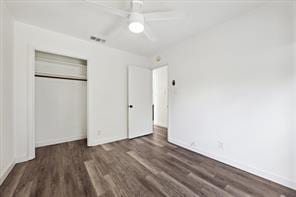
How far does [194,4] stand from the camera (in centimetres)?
178

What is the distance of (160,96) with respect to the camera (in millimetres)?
5285

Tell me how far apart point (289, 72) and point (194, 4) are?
5.03ft

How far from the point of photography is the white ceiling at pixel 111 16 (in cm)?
177

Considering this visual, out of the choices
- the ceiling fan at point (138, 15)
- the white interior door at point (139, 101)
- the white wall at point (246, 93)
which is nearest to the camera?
the ceiling fan at point (138, 15)

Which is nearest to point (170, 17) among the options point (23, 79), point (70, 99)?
point (23, 79)

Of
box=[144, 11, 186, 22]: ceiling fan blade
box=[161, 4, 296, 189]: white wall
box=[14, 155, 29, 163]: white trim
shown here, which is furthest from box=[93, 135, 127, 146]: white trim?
box=[144, 11, 186, 22]: ceiling fan blade

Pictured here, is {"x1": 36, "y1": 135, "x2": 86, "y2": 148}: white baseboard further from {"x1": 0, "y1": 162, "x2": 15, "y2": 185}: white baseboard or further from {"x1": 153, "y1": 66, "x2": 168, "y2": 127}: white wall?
{"x1": 153, "y1": 66, "x2": 168, "y2": 127}: white wall

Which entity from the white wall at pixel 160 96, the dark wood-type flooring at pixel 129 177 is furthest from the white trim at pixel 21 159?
the white wall at pixel 160 96

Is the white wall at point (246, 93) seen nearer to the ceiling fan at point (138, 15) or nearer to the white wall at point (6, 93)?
the ceiling fan at point (138, 15)

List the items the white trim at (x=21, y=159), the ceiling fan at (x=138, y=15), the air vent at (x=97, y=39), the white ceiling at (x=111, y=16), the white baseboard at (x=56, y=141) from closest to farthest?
1. the ceiling fan at (x=138, y=15)
2. the white ceiling at (x=111, y=16)
3. the white trim at (x=21, y=159)
4. the air vent at (x=97, y=39)
5. the white baseboard at (x=56, y=141)

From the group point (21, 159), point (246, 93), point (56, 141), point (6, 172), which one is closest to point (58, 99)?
point (56, 141)

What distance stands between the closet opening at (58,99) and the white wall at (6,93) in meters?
0.93

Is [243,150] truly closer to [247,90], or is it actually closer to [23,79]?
[247,90]

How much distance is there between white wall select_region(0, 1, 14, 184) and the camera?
1.72 m
